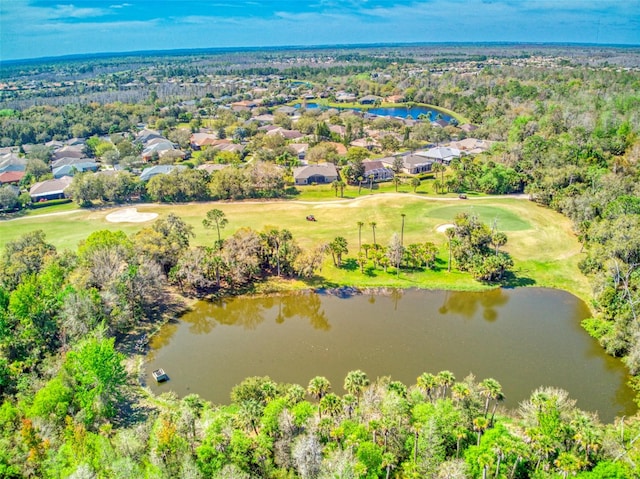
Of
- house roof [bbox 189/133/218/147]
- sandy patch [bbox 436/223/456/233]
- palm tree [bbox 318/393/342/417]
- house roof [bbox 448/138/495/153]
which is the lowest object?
sandy patch [bbox 436/223/456/233]

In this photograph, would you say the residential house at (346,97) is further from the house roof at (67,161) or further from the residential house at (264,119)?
the house roof at (67,161)

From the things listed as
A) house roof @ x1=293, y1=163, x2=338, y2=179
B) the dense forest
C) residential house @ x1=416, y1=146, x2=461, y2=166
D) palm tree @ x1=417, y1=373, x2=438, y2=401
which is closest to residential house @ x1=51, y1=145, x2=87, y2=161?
the dense forest

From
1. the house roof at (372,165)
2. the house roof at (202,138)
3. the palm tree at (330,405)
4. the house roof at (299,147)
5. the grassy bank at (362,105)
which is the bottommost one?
the palm tree at (330,405)

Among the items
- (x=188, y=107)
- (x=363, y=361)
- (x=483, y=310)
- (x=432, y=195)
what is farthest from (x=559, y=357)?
(x=188, y=107)

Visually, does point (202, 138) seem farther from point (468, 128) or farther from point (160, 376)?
point (160, 376)

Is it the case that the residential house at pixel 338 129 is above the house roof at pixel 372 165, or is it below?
above

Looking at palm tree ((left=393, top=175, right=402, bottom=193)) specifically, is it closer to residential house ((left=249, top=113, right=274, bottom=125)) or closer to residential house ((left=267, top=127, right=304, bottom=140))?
residential house ((left=267, top=127, right=304, bottom=140))

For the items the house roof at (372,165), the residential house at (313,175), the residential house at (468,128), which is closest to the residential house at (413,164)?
the house roof at (372,165)
